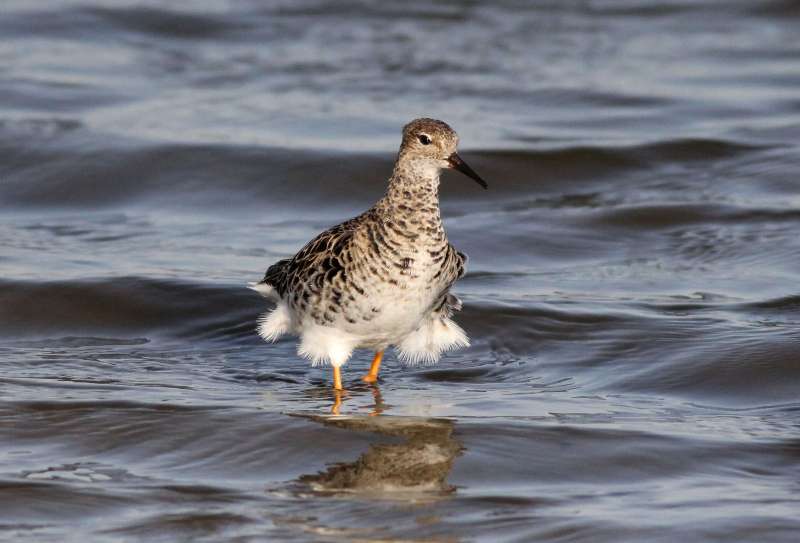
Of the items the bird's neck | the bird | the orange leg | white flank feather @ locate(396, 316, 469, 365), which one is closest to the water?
the orange leg

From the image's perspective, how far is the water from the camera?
7.97 metres

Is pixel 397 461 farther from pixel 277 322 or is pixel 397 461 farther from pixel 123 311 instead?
pixel 123 311

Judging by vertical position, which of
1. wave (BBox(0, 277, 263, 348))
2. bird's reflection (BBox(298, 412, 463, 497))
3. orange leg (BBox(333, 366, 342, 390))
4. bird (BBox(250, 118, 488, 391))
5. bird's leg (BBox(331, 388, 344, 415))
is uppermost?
bird (BBox(250, 118, 488, 391))

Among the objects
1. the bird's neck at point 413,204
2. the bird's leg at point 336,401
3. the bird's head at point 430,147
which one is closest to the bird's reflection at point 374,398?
the bird's leg at point 336,401

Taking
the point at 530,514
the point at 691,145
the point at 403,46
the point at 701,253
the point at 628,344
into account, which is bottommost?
the point at 530,514

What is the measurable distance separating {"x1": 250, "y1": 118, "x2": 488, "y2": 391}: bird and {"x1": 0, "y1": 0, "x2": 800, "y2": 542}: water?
530mm

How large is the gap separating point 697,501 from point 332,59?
15.2 m

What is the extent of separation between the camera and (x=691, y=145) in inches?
695

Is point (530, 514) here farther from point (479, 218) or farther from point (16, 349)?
point (479, 218)

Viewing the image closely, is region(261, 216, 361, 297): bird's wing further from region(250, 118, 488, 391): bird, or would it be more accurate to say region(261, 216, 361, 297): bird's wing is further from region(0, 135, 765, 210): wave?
region(0, 135, 765, 210): wave

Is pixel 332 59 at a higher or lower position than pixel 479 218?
higher

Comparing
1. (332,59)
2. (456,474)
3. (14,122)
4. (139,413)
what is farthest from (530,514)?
(332,59)

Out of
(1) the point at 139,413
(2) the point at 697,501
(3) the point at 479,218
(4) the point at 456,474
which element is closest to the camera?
(2) the point at 697,501

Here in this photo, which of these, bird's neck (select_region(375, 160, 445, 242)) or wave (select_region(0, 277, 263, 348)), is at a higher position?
bird's neck (select_region(375, 160, 445, 242))
